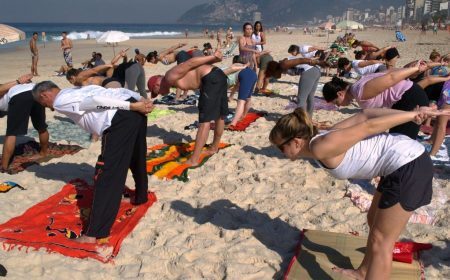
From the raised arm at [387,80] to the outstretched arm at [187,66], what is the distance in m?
2.22

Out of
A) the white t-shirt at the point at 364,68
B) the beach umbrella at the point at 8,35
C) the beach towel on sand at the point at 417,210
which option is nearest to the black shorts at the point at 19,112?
the beach umbrella at the point at 8,35

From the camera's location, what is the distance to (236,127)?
803 centimetres

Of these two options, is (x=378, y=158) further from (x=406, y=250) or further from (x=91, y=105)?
(x=91, y=105)

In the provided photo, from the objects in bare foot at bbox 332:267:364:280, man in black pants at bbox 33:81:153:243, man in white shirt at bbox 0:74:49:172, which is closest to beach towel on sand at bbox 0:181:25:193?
man in white shirt at bbox 0:74:49:172

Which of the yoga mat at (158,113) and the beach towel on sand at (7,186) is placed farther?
the yoga mat at (158,113)

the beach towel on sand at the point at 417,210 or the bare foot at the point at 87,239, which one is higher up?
the beach towel on sand at the point at 417,210

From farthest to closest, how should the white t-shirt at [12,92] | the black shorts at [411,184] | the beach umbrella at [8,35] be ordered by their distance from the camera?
the beach umbrella at [8,35] < the white t-shirt at [12,92] < the black shorts at [411,184]

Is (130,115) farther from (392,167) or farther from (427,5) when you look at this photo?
(427,5)

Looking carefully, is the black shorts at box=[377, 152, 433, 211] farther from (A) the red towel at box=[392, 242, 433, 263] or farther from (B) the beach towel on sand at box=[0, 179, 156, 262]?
(B) the beach towel on sand at box=[0, 179, 156, 262]

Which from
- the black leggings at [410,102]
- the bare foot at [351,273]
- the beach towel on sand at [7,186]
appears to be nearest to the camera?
the bare foot at [351,273]

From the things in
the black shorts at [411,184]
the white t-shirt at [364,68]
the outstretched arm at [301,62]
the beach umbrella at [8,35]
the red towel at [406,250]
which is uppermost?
the beach umbrella at [8,35]

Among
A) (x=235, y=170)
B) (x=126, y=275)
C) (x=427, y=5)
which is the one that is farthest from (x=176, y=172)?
(x=427, y=5)

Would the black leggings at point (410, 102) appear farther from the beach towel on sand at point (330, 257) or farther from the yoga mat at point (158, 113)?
the yoga mat at point (158, 113)

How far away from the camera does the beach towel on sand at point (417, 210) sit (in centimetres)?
441
